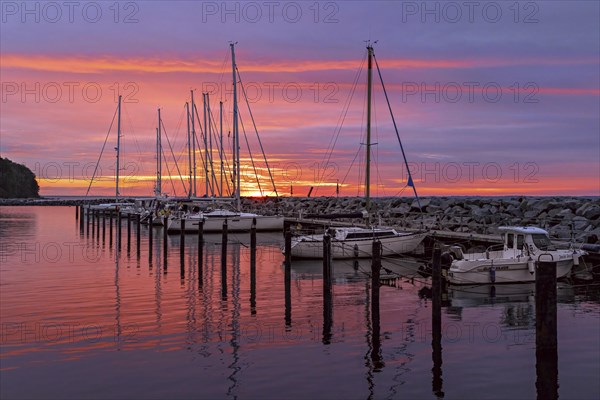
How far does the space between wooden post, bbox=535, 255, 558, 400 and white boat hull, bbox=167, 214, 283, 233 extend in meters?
47.2

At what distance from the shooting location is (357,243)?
3728cm

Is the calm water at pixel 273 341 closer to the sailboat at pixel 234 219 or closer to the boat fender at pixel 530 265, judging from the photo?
the boat fender at pixel 530 265

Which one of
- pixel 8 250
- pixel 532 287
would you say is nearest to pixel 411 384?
pixel 532 287

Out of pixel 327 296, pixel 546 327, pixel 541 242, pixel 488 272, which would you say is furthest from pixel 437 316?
pixel 541 242

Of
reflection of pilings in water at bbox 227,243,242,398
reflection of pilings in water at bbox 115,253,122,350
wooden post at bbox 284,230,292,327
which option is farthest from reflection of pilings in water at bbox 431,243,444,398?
reflection of pilings in water at bbox 115,253,122,350

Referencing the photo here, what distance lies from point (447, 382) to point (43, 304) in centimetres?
1619

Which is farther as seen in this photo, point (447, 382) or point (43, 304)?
point (43, 304)

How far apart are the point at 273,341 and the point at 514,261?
12.9 metres

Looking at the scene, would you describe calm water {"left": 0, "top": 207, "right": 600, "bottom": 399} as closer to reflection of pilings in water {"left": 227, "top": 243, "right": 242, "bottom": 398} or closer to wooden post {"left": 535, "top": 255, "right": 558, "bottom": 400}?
reflection of pilings in water {"left": 227, "top": 243, "right": 242, "bottom": 398}

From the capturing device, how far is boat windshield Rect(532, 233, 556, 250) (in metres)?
27.5

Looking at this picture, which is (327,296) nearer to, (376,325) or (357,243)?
(376,325)

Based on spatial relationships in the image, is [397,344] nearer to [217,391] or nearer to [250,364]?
[250,364]

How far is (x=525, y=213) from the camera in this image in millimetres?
60250

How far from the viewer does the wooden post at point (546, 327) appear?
12328 millimetres
